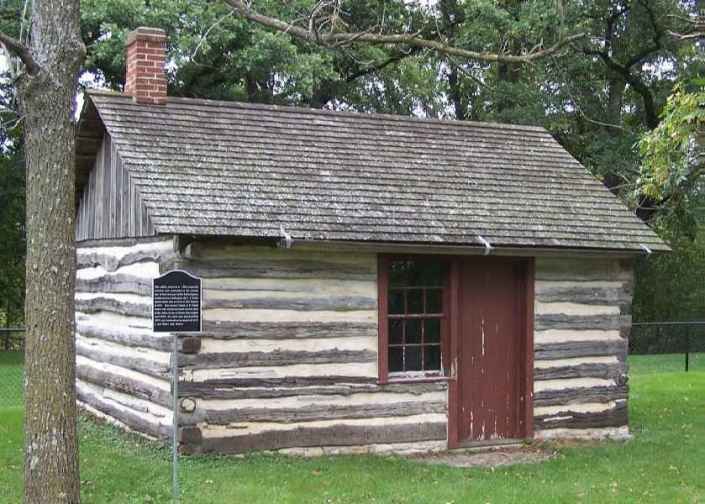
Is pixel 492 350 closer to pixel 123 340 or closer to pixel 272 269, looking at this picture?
pixel 272 269

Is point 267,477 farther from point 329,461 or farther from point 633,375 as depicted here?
point 633,375

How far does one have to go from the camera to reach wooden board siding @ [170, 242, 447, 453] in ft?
32.6

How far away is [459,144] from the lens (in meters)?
13.3

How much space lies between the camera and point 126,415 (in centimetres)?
1139

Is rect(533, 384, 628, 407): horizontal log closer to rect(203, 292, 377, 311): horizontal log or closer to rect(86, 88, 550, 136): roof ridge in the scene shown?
rect(203, 292, 377, 311): horizontal log

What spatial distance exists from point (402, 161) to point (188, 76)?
39.6 ft

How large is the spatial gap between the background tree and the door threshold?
527 cm

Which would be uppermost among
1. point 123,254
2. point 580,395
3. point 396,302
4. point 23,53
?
point 23,53

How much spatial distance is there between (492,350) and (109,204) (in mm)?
5376

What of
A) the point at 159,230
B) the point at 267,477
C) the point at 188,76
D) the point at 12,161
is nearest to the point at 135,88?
the point at 159,230

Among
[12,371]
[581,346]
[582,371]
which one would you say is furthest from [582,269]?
[12,371]

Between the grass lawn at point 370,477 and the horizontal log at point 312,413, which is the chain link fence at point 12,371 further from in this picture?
the horizontal log at point 312,413

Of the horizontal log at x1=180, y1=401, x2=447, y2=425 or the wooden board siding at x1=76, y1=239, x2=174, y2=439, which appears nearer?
the horizontal log at x1=180, y1=401, x2=447, y2=425

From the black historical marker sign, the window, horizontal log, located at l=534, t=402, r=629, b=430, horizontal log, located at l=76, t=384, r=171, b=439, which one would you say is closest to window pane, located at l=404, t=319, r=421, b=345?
the window
